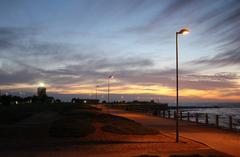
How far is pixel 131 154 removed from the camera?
1642cm

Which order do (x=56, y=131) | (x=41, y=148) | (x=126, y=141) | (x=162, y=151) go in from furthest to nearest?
(x=56, y=131)
(x=126, y=141)
(x=41, y=148)
(x=162, y=151)

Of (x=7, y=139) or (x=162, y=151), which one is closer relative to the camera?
(x=162, y=151)

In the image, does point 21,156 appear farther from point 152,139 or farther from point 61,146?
point 152,139

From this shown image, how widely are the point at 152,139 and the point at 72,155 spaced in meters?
7.02

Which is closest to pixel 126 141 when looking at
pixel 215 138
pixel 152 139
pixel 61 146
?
pixel 152 139

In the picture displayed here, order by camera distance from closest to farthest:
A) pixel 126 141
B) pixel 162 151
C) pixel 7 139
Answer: pixel 162 151 → pixel 126 141 → pixel 7 139

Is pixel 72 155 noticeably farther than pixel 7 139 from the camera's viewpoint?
No

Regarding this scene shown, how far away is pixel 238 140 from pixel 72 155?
9.78 m

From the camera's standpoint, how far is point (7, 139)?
2269 cm

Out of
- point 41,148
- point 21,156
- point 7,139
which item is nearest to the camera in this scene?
point 21,156

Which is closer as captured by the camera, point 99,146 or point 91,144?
point 99,146

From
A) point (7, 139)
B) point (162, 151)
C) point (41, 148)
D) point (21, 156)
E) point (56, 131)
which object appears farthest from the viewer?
point (56, 131)

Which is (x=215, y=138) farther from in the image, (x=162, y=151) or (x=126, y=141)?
(x=162, y=151)

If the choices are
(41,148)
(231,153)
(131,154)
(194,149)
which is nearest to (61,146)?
(41,148)
